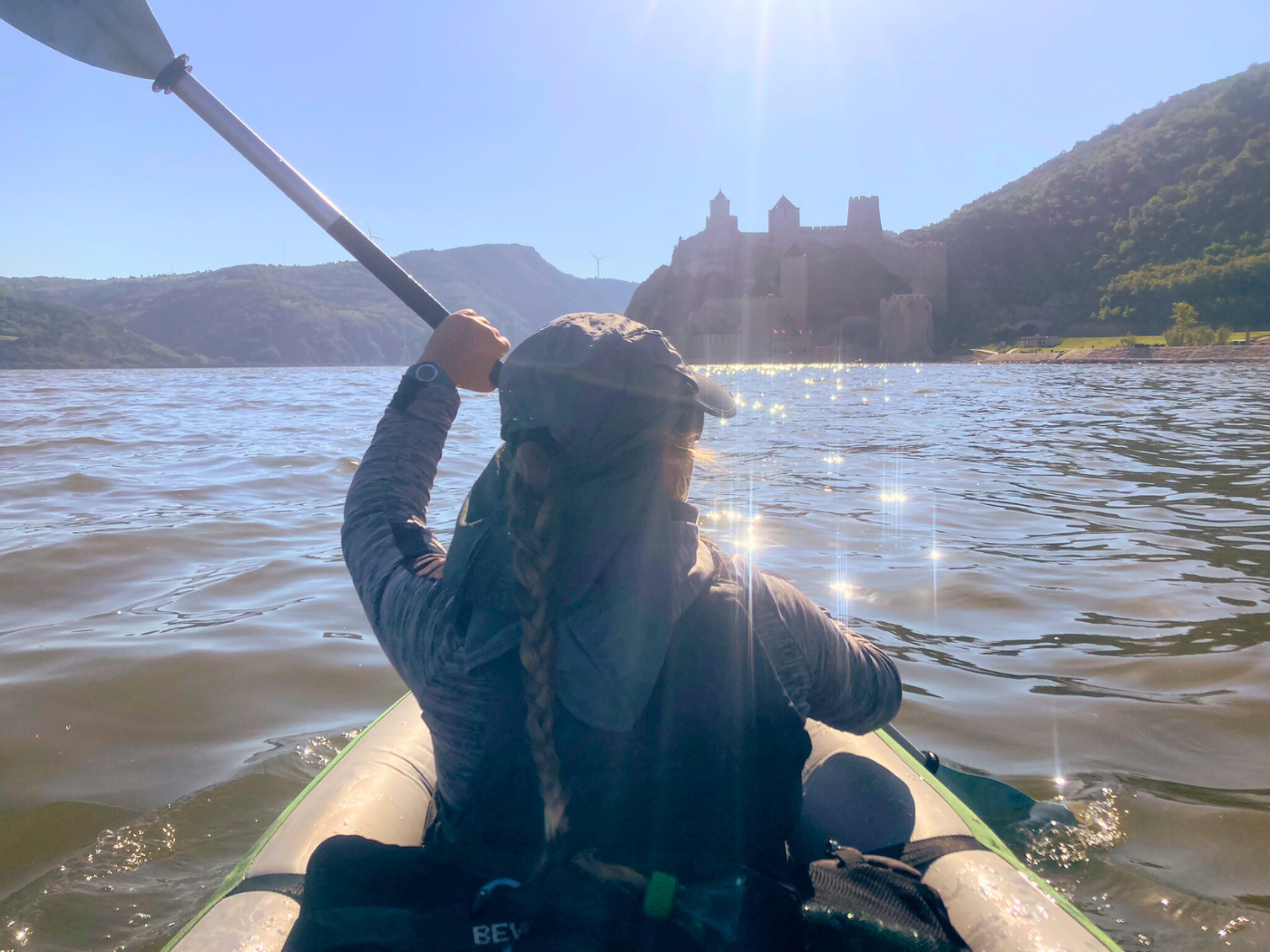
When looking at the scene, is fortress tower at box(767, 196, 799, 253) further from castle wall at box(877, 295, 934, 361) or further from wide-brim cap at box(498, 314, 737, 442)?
wide-brim cap at box(498, 314, 737, 442)

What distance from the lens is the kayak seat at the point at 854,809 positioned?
5.69 ft

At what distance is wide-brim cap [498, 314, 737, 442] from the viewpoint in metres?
1.17

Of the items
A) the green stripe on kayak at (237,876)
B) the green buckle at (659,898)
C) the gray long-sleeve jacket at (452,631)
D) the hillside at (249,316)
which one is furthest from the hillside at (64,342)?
the green buckle at (659,898)

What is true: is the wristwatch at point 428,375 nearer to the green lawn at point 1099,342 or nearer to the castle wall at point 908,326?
the green lawn at point 1099,342

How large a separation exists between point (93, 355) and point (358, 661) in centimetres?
8893

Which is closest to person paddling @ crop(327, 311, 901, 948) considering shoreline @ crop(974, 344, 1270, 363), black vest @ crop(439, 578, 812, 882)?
black vest @ crop(439, 578, 812, 882)

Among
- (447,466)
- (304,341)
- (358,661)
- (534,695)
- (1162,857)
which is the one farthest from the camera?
(304,341)

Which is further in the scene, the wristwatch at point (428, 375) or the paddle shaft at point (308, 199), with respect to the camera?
the paddle shaft at point (308, 199)

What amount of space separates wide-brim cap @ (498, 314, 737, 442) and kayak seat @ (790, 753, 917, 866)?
3.47ft

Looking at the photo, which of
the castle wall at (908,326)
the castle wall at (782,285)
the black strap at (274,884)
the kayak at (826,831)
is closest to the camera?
the kayak at (826,831)

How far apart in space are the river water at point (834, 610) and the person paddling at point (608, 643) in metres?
0.31

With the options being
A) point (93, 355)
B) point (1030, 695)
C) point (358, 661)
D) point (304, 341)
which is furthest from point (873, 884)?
point (304, 341)

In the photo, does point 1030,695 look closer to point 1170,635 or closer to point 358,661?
point 1170,635

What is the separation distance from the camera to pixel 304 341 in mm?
117875
